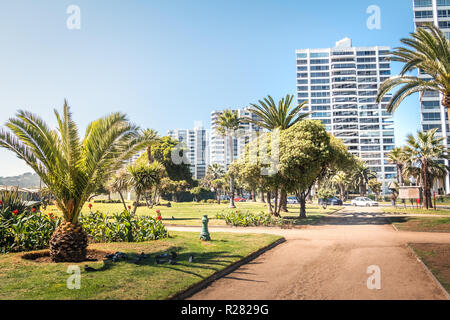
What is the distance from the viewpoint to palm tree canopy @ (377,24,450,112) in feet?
→ 56.2

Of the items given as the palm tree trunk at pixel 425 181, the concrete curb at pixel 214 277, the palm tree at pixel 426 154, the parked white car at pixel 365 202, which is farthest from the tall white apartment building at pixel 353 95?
the concrete curb at pixel 214 277

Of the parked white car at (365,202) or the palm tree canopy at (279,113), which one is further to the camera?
the parked white car at (365,202)

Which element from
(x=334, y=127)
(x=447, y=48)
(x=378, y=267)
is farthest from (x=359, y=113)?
(x=378, y=267)

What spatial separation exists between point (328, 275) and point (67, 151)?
8.32 m

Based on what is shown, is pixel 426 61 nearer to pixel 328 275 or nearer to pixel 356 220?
pixel 356 220

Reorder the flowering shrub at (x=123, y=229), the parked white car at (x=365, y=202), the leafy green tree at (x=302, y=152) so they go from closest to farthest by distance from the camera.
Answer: the flowering shrub at (x=123, y=229) < the leafy green tree at (x=302, y=152) < the parked white car at (x=365, y=202)

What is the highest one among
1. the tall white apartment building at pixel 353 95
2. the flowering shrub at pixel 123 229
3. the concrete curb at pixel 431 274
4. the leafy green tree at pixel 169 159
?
the tall white apartment building at pixel 353 95

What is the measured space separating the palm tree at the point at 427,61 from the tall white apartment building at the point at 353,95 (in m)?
108

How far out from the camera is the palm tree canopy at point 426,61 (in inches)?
675

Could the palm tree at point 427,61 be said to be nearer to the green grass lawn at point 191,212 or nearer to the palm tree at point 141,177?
the green grass lawn at point 191,212

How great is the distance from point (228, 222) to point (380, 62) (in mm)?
130637

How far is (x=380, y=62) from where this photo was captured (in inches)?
5049

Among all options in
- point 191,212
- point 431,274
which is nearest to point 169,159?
point 191,212
